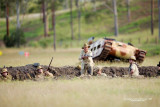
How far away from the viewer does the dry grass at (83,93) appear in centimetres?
972

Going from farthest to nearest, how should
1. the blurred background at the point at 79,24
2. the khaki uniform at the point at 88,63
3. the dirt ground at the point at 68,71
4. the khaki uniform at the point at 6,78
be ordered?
the blurred background at the point at 79,24 → the dirt ground at the point at 68,71 → the khaki uniform at the point at 88,63 → the khaki uniform at the point at 6,78

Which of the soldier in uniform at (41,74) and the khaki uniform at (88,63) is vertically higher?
the khaki uniform at (88,63)

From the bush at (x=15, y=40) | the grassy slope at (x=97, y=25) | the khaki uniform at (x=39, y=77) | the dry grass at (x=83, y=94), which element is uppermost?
the grassy slope at (x=97, y=25)

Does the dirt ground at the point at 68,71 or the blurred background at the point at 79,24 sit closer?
the dirt ground at the point at 68,71

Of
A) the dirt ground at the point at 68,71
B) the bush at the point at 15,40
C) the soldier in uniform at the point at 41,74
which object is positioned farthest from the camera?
the bush at the point at 15,40

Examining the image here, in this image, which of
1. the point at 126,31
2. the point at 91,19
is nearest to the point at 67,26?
the point at 91,19

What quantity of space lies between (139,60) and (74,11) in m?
62.8

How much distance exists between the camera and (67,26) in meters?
74.8

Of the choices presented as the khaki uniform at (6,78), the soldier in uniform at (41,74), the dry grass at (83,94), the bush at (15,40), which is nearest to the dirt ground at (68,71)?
the soldier in uniform at (41,74)

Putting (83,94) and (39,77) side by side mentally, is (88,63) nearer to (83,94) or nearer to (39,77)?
(39,77)

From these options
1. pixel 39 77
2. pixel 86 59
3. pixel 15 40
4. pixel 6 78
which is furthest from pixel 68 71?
pixel 15 40

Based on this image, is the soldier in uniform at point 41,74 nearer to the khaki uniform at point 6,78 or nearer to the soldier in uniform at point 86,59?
the khaki uniform at point 6,78

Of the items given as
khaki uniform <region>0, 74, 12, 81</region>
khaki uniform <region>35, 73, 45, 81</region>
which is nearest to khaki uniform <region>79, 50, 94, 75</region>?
khaki uniform <region>35, 73, 45, 81</region>

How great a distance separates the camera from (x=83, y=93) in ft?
36.5
